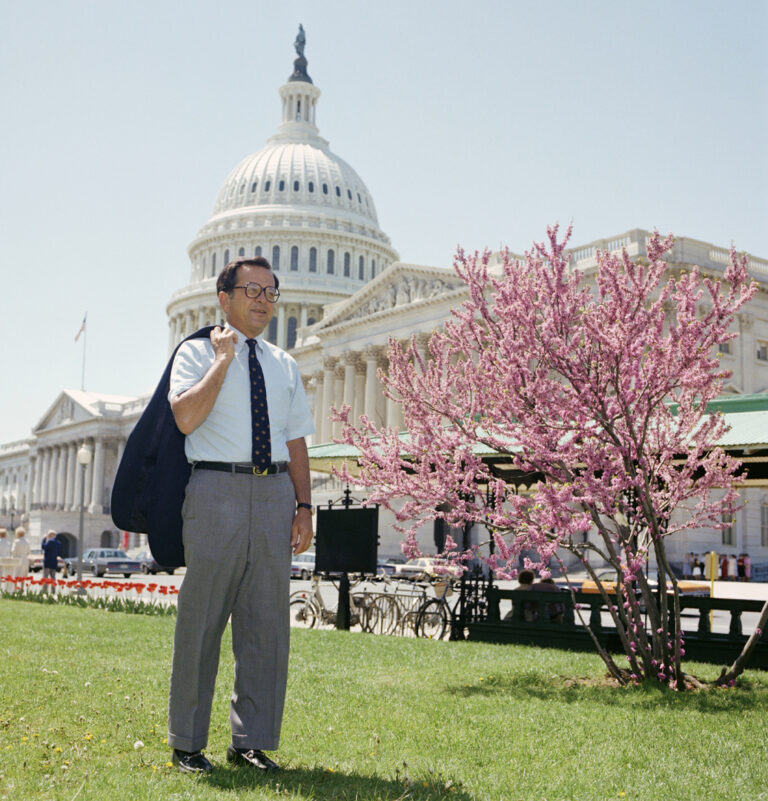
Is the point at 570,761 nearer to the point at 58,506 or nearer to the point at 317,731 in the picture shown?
the point at 317,731

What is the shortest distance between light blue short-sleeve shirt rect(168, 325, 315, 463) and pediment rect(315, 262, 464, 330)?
5895 cm

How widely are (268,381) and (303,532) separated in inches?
37.2

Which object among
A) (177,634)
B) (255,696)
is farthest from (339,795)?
(177,634)

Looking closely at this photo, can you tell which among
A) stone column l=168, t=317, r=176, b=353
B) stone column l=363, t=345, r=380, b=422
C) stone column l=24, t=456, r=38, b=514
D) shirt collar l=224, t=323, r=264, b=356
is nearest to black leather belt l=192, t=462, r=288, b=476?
shirt collar l=224, t=323, r=264, b=356

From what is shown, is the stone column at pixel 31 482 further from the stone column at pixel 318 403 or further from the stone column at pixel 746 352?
the stone column at pixel 746 352

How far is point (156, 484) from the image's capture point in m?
5.85

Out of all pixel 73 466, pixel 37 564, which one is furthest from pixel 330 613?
pixel 73 466

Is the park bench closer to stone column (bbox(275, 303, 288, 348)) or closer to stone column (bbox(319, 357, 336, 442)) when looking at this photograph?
stone column (bbox(319, 357, 336, 442))

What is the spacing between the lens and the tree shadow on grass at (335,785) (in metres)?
5.14

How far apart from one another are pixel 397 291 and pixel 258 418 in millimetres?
66062

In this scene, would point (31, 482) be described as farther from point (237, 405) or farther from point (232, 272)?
point (237, 405)

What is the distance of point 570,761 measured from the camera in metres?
6.29

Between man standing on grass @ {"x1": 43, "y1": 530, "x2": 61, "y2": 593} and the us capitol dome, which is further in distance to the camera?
the us capitol dome

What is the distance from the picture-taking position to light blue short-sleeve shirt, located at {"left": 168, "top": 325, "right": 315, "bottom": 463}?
5789 millimetres
